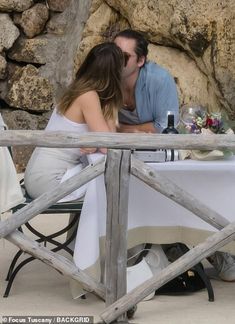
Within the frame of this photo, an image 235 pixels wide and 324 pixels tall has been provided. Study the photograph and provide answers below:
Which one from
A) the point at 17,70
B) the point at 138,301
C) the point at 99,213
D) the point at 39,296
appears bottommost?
the point at 17,70

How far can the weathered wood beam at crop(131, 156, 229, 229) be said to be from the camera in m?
3.95

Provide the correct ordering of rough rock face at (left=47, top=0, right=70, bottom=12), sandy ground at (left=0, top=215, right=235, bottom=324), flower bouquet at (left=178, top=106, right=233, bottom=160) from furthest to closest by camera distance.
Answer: rough rock face at (left=47, top=0, right=70, bottom=12) < flower bouquet at (left=178, top=106, right=233, bottom=160) < sandy ground at (left=0, top=215, right=235, bottom=324)

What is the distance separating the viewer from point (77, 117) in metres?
4.59

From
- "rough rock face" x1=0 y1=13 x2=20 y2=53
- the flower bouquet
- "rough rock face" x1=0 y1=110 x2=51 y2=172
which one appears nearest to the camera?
the flower bouquet

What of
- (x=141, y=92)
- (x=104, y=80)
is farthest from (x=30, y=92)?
(x=104, y=80)

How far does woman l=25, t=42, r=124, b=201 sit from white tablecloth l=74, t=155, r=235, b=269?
1.29 feet

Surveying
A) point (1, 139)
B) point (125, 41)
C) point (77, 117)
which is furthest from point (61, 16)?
point (1, 139)

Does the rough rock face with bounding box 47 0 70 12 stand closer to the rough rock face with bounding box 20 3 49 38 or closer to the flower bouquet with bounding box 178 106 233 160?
the rough rock face with bounding box 20 3 49 38

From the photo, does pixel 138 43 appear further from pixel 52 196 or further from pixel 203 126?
pixel 52 196

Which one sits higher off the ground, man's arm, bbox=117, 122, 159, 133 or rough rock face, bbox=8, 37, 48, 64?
man's arm, bbox=117, 122, 159, 133

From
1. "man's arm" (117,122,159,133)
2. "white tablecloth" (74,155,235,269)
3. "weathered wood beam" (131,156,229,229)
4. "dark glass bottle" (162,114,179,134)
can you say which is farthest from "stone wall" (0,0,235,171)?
"weathered wood beam" (131,156,229,229)

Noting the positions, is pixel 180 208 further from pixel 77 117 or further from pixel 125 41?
pixel 125 41

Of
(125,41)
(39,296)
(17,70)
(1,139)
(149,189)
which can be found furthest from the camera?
(17,70)

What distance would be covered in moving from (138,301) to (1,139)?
99 centimetres
